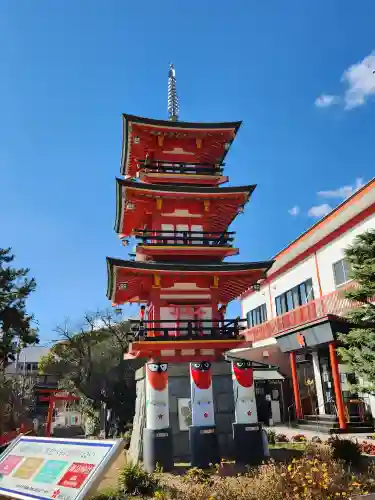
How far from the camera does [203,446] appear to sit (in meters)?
16.0

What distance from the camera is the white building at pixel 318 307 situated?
22594mm

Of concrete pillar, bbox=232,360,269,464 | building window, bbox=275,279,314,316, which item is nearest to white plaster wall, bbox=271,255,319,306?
building window, bbox=275,279,314,316

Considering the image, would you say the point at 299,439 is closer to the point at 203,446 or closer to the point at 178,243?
the point at 203,446

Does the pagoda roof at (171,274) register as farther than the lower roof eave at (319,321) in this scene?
No

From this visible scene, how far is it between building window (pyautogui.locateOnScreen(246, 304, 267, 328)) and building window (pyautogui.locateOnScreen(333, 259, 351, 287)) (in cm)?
1113

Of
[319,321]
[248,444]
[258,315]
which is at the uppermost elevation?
[258,315]

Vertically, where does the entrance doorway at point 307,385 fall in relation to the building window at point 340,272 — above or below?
below

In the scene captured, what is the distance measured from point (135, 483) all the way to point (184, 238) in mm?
11153

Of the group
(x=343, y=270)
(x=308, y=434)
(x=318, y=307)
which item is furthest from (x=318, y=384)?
(x=343, y=270)

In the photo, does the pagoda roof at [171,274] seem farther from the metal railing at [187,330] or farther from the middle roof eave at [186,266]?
the metal railing at [187,330]

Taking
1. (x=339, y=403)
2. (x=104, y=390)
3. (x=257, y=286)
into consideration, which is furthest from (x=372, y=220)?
(x=104, y=390)

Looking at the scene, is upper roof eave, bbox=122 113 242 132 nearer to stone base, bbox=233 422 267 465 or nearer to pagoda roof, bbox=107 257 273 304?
pagoda roof, bbox=107 257 273 304

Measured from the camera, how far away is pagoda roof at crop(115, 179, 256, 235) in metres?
20.6

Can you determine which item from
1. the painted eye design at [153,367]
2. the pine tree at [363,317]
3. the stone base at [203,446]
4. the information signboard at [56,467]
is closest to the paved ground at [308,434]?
the pine tree at [363,317]
